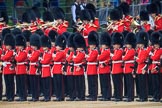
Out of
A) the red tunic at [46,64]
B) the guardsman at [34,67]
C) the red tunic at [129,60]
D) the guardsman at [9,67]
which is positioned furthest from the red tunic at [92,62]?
the guardsman at [9,67]

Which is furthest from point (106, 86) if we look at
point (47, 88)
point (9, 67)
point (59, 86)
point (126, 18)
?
point (126, 18)

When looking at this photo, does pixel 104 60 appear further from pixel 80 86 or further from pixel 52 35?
pixel 52 35

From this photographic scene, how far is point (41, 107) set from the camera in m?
27.4

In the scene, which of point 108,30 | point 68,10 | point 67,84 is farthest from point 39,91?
point 68,10

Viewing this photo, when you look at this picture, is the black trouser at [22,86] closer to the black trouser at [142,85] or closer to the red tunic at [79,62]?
the red tunic at [79,62]

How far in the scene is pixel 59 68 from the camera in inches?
1144

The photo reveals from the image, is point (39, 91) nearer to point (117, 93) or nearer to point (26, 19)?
point (117, 93)

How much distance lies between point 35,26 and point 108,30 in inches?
123

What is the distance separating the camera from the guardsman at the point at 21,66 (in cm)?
2956

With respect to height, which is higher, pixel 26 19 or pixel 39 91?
pixel 26 19

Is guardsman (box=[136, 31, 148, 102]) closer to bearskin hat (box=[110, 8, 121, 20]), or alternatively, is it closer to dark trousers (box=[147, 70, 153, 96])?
dark trousers (box=[147, 70, 153, 96])

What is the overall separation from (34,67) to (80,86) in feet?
5.27

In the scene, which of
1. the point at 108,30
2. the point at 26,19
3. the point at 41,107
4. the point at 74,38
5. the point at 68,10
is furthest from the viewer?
the point at 68,10

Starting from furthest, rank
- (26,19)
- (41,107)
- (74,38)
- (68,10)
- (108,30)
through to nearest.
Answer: (68,10) → (26,19) → (108,30) → (74,38) → (41,107)
